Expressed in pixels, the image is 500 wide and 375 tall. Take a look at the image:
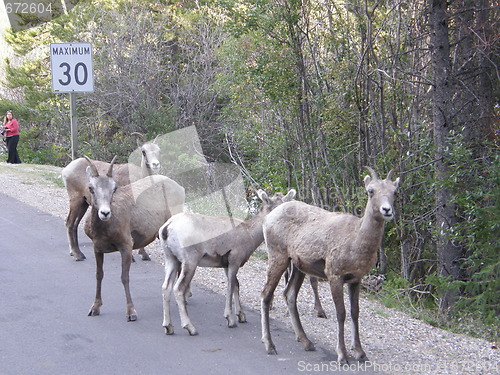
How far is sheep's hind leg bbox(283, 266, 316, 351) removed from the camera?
21.8 feet

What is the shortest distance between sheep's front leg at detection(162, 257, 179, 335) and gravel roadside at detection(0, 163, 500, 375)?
1199 mm

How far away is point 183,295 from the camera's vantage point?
712 centimetres

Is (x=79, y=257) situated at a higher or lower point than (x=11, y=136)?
lower

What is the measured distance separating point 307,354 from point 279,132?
8049mm

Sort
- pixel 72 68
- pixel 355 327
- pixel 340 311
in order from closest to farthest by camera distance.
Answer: pixel 340 311 < pixel 355 327 < pixel 72 68

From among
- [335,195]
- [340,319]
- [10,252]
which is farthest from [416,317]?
[10,252]

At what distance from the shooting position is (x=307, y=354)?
6457 millimetres

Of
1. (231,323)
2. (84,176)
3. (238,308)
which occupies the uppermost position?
(84,176)

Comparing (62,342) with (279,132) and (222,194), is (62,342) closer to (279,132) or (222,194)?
(279,132)

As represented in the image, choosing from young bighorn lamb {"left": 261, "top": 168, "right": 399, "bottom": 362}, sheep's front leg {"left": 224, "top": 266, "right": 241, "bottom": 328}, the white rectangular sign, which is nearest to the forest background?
young bighorn lamb {"left": 261, "top": 168, "right": 399, "bottom": 362}

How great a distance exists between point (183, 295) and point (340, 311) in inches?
70.3

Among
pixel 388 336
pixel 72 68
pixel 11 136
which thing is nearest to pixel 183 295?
pixel 388 336

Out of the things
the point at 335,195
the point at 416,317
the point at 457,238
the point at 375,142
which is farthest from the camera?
the point at 335,195

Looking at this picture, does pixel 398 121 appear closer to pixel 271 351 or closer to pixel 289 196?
pixel 289 196
